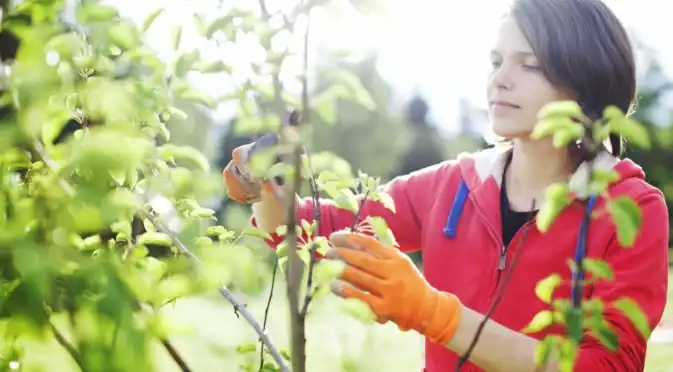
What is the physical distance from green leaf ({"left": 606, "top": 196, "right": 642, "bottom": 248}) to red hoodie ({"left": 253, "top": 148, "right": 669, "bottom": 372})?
1.63 feet

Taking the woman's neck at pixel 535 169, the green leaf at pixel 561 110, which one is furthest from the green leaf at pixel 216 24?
the woman's neck at pixel 535 169

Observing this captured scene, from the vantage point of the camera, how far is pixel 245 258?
0.81 meters

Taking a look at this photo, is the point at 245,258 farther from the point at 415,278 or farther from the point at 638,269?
the point at 638,269

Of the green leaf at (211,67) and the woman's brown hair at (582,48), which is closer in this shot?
the green leaf at (211,67)

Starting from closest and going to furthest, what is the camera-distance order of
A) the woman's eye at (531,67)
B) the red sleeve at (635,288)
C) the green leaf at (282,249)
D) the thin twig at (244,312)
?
the thin twig at (244,312) → the green leaf at (282,249) → the red sleeve at (635,288) → the woman's eye at (531,67)

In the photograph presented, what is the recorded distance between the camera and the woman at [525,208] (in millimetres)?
1495

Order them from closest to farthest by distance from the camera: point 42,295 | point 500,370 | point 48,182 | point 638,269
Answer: point 42,295 < point 48,182 < point 500,370 < point 638,269

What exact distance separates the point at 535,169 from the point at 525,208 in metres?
0.09

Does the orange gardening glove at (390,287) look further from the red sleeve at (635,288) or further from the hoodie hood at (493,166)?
the hoodie hood at (493,166)

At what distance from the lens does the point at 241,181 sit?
157 centimetres

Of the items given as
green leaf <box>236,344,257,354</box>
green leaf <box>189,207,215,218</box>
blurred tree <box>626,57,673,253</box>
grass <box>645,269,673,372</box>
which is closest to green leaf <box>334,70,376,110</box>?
green leaf <box>189,207,215,218</box>

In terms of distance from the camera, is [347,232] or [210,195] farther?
[347,232]

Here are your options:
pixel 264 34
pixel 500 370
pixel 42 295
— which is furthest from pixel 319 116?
pixel 500 370

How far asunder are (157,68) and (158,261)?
32cm
